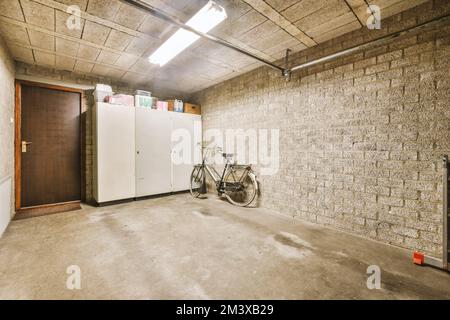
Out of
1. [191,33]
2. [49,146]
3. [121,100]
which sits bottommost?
[49,146]

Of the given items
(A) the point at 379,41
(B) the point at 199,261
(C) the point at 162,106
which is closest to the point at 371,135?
(A) the point at 379,41

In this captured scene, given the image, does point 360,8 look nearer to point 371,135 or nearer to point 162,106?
point 371,135

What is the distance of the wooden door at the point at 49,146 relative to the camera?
3723 mm

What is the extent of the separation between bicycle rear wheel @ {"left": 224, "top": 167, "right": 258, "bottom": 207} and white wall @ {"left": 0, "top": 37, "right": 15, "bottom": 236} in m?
3.32

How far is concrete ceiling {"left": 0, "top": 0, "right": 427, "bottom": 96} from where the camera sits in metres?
2.19

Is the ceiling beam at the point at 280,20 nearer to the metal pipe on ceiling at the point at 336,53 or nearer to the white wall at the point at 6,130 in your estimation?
the metal pipe on ceiling at the point at 336,53

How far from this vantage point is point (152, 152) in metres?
4.50

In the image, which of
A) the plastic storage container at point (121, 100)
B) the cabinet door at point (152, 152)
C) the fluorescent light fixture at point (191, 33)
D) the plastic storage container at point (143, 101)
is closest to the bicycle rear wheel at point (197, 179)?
the cabinet door at point (152, 152)

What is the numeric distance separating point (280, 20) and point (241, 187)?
2.77 m

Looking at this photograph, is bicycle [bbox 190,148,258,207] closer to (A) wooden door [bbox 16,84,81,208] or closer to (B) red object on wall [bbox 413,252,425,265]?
(B) red object on wall [bbox 413,252,425,265]

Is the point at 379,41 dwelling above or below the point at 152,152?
above

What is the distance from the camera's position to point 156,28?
2592 millimetres

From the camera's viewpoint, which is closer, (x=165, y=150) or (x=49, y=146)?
(x=49, y=146)

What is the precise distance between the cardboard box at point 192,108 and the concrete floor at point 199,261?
293cm
